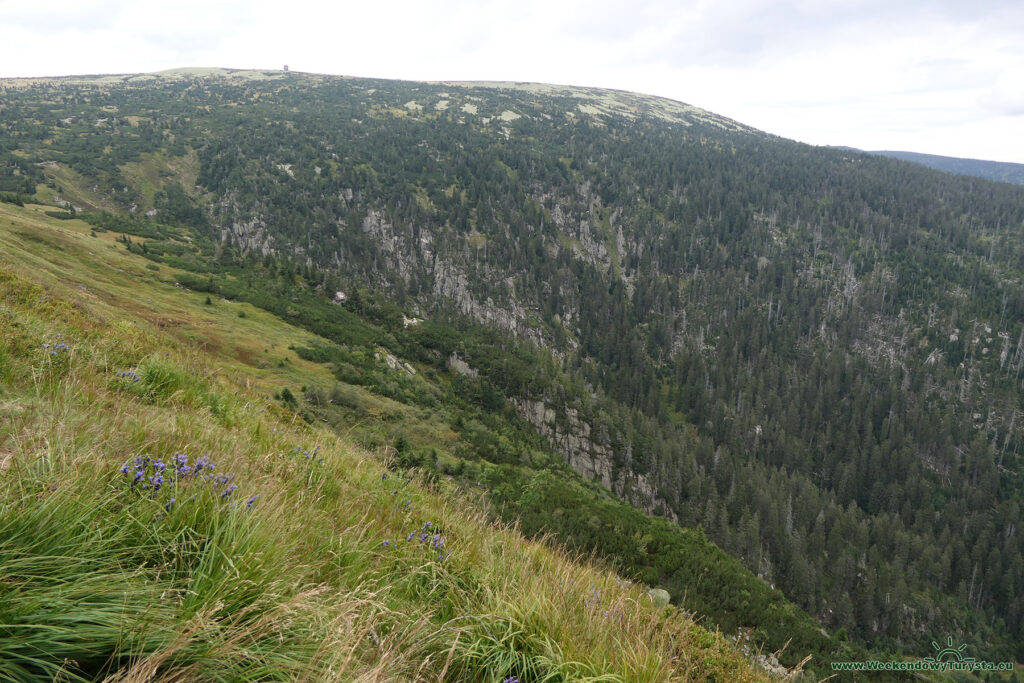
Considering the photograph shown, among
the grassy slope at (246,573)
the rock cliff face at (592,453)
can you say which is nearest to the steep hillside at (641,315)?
the rock cliff face at (592,453)

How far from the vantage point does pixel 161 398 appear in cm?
629

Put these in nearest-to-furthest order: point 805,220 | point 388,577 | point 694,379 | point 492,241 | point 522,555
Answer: point 388,577 → point 522,555 → point 694,379 → point 492,241 → point 805,220

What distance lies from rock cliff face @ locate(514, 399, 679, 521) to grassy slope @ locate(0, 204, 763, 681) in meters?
71.1

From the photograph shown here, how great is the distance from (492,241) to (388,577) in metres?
153

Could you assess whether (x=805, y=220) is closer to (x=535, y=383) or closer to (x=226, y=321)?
(x=535, y=383)

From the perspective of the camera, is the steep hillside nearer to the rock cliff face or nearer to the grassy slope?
the rock cliff face

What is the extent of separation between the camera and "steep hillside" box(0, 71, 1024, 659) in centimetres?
5884

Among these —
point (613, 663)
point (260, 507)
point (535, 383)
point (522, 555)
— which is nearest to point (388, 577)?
point (260, 507)

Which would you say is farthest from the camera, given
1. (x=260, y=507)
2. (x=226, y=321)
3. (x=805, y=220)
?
(x=805, y=220)

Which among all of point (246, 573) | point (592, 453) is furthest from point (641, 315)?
point (246, 573)

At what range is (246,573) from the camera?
2.65 meters

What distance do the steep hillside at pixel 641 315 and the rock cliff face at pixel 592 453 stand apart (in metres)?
0.55

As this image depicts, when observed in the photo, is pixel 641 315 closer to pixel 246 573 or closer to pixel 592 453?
pixel 592 453

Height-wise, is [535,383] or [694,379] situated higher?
[535,383]
